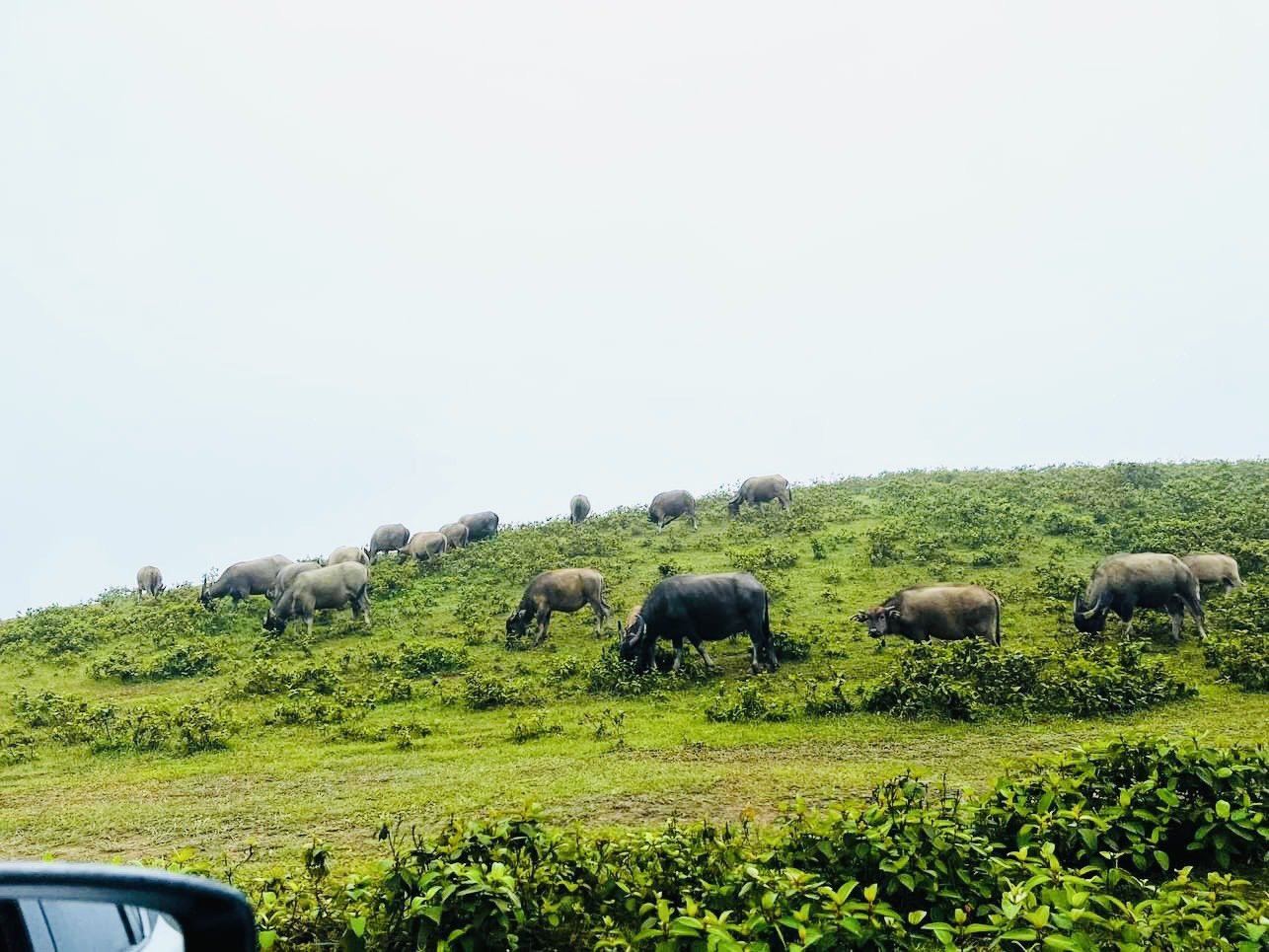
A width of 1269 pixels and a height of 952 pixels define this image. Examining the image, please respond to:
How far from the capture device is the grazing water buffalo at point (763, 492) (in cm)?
3397

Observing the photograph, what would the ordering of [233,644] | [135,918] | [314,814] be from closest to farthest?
[135,918] < [314,814] < [233,644]

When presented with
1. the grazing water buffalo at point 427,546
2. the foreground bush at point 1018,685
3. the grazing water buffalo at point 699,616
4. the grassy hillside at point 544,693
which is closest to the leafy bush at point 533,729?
the grassy hillside at point 544,693

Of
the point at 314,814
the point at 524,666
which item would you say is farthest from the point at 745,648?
the point at 314,814

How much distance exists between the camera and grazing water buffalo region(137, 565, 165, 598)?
32.2 metres

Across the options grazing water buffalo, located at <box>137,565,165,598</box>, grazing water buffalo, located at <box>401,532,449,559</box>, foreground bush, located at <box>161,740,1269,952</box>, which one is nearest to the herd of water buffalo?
foreground bush, located at <box>161,740,1269,952</box>

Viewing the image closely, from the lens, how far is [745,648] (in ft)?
64.6

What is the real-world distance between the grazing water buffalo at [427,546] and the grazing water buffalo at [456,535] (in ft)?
2.89

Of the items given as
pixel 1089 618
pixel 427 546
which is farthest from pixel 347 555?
pixel 1089 618

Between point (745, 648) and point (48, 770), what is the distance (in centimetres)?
1301

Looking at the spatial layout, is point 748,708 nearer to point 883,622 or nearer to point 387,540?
point 883,622

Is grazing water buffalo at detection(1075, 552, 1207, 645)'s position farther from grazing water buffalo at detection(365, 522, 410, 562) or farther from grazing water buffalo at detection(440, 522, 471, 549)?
grazing water buffalo at detection(365, 522, 410, 562)

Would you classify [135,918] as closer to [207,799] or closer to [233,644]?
[207,799]

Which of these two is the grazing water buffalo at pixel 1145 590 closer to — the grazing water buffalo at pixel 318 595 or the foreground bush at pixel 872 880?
the foreground bush at pixel 872 880

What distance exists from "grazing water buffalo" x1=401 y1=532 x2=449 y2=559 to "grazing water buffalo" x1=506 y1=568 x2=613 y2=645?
10.8 metres
